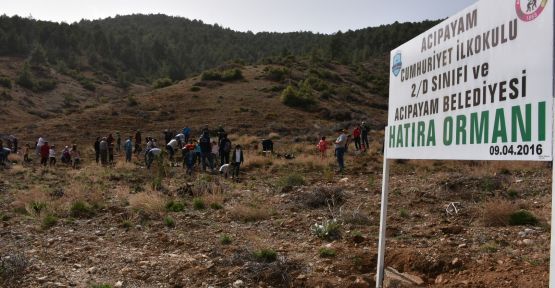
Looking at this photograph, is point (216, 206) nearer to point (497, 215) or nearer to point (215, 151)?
point (497, 215)

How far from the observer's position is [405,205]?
1037 cm

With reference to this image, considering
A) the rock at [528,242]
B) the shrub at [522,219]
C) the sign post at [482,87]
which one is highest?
the sign post at [482,87]

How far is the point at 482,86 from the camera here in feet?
12.4

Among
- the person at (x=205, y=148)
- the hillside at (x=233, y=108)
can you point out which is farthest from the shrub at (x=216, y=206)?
the hillside at (x=233, y=108)

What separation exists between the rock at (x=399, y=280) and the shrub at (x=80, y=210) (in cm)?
→ 671

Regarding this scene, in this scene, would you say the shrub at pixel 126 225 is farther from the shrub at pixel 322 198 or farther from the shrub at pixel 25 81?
the shrub at pixel 25 81

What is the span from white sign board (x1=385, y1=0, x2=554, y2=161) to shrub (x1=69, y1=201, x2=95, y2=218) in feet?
23.9

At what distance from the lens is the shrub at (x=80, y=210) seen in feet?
33.8

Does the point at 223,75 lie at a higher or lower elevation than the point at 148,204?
higher

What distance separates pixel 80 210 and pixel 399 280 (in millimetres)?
7235

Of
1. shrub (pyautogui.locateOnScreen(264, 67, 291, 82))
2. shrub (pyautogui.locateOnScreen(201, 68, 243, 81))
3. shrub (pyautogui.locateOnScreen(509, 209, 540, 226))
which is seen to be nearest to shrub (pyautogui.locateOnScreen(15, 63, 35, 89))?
shrub (pyautogui.locateOnScreen(201, 68, 243, 81))

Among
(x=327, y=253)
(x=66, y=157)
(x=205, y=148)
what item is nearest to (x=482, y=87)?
(x=327, y=253)

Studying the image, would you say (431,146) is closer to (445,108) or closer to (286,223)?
(445,108)

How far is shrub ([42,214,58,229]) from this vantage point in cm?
926
